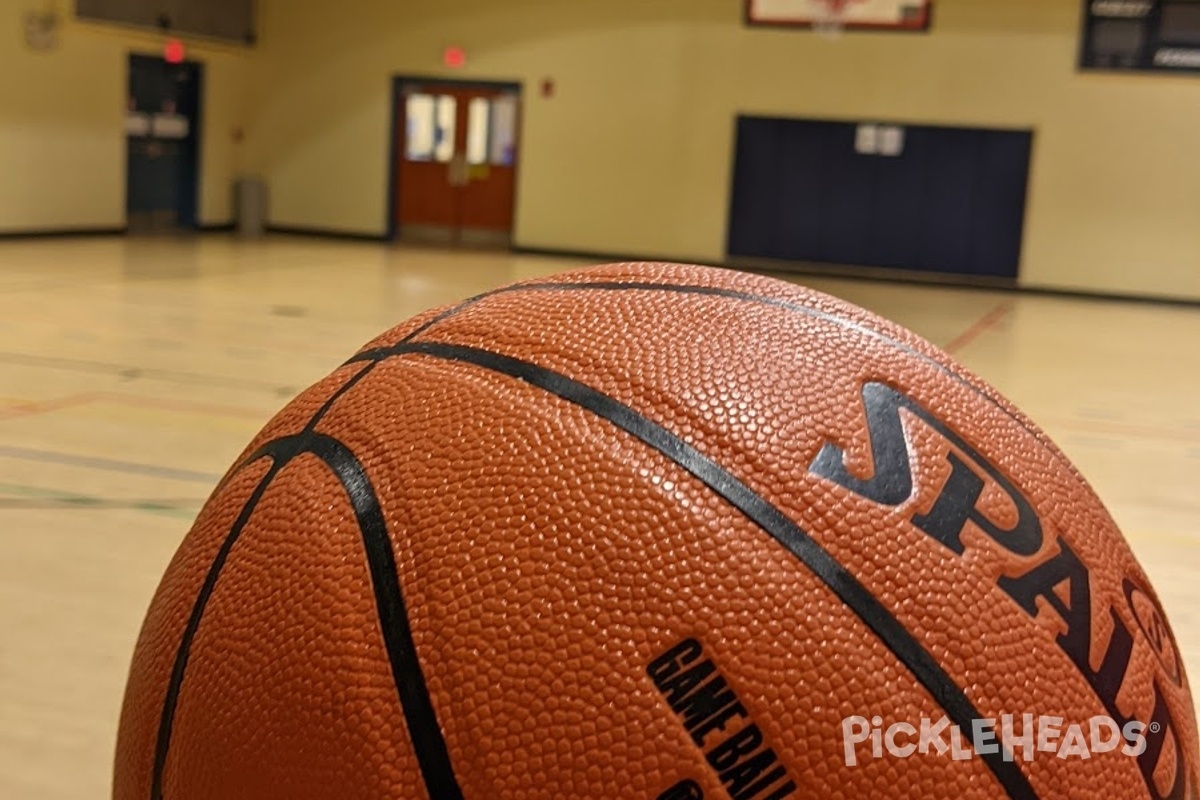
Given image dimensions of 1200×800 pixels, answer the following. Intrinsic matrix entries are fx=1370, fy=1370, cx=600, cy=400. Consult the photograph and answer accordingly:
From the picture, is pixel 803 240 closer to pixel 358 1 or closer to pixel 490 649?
pixel 358 1

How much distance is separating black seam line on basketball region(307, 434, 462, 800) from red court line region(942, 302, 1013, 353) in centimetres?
654

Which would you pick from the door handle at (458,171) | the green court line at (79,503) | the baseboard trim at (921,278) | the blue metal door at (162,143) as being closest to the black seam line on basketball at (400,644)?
the green court line at (79,503)

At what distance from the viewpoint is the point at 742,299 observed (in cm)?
133

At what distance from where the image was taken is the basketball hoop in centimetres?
1275

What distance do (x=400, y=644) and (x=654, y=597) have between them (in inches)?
8.0

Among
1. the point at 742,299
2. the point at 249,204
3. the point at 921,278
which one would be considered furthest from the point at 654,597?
the point at 249,204

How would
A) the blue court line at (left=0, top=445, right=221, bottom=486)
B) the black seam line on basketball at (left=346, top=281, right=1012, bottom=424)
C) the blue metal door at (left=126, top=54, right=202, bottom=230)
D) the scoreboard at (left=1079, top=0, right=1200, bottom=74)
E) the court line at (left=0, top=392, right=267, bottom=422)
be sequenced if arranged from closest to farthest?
1. the black seam line on basketball at (left=346, top=281, right=1012, bottom=424)
2. the blue court line at (left=0, top=445, right=221, bottom=486)
3. the court line at (left=0, top=392, right=267, bottom=422)
4. the scoreboard at (left=1079, top=0, right=1200, bottom=74)
5. the blue metal door at (left=126, top=54, right=202, bottom=230)

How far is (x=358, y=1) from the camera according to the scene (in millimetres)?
14430

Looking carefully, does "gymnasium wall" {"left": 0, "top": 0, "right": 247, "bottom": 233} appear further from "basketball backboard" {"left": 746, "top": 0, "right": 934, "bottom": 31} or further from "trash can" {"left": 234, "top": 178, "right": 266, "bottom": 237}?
"basketball backboard" {"left": 746, "top": 0, "right": 934, "bottom": 31}

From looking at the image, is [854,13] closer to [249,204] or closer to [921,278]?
[921,278]

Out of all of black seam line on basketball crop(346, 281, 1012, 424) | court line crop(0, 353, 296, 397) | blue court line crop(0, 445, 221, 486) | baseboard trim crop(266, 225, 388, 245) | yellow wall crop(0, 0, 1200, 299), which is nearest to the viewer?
black seam line on basketball crop(346, 281, 1012, 424)

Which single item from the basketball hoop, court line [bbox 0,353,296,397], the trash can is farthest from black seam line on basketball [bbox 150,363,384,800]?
the trash can

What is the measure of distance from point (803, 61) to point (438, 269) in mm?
4169

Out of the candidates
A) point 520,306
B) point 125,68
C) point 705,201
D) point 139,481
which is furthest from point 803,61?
point 520,306
